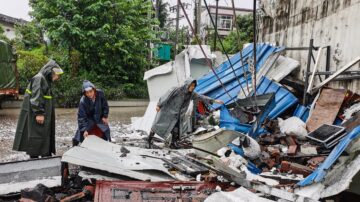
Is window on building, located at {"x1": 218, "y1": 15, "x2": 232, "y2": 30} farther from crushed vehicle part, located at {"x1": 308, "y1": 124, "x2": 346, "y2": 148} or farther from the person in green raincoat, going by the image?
the person in green raincoat

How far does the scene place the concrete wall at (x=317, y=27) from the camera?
6750mm

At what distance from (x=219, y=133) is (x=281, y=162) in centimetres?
101

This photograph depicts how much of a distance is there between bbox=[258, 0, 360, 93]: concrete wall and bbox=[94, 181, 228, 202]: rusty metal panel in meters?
4.54

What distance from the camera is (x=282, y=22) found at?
10.3m

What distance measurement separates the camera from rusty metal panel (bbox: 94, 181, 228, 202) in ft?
11.0

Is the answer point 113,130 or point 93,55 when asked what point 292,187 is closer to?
point 113,130

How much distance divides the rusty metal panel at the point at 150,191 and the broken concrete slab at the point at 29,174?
0.83 m

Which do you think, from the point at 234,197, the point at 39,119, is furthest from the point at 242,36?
the point at 234,197

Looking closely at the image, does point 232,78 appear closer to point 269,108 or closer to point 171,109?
point 269,108

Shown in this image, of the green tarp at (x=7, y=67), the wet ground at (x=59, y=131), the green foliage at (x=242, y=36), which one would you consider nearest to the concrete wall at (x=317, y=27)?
the wet ground at (x=59, y=131)

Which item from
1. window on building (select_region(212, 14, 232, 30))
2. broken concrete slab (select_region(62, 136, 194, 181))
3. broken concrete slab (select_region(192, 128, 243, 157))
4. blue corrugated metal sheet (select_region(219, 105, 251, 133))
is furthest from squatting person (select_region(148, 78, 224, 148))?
window on building (select_region(212, 14, 232, 30))

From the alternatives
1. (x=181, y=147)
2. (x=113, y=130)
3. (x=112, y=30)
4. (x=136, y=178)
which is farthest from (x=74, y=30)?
(x=136, y=178)

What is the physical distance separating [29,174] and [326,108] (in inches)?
207

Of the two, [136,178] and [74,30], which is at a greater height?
[74,30]
